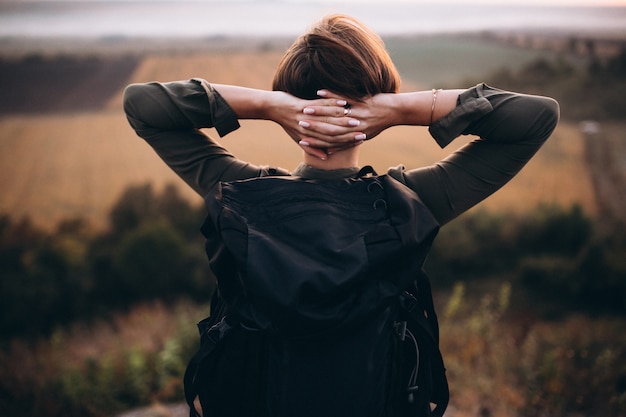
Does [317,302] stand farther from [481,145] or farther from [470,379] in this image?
[470,379]

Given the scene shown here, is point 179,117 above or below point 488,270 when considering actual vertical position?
above

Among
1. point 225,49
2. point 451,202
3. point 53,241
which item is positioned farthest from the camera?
point 225,49

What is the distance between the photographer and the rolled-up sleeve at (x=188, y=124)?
1312mm

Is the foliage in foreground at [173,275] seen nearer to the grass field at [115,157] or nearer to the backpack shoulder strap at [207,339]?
the grass field at [115,157]

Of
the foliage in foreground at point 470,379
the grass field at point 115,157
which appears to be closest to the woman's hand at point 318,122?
the foliage in foreground at point 470,379

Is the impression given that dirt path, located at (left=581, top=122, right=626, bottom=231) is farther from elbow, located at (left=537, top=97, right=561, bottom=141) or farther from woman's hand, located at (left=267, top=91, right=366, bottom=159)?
Answer: woman's hand, located at (left=267, top=91, right=366, bottom=159)

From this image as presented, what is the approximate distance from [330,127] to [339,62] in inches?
6.4

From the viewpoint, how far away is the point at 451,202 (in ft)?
4.25

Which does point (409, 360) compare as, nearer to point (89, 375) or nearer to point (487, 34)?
point (89, 375)

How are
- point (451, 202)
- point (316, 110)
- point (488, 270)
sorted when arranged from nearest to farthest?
point (316, 110) < point (451, 202) < point (488, 270)

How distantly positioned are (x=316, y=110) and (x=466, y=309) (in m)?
8.53

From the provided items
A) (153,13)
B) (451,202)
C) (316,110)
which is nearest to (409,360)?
(451,202)

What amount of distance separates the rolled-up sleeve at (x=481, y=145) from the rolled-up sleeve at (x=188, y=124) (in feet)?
1.66

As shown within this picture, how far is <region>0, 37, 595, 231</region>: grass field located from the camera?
26.9ft
